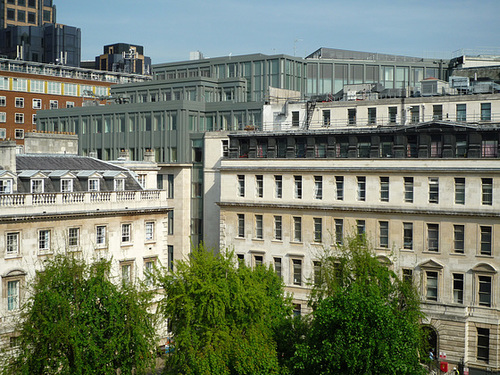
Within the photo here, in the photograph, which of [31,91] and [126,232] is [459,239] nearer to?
[126,232]

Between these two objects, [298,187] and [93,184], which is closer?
[93,184]

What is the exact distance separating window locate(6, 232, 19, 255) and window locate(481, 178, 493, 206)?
39.5 metres

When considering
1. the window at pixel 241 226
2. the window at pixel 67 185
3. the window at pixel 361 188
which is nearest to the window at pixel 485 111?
the window at pixel 361 188

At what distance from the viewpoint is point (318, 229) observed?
7500 cm

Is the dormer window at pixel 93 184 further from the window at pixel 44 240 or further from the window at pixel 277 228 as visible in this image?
the window at pixel 277 228

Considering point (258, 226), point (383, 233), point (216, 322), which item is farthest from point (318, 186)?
point (216, 322)

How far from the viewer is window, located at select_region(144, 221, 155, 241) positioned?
6919cm

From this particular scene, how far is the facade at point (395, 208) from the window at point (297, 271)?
101 mm

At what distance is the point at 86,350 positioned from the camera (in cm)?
4588

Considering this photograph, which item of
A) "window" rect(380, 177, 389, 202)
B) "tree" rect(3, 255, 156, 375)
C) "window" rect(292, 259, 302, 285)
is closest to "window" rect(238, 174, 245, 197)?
"window" rect(292, 259, 302, 285)

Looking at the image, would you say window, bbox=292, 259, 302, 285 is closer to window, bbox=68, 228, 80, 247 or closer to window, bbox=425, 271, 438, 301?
window, bbox=425, 271, 438, 301

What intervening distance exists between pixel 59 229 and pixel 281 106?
35.0m

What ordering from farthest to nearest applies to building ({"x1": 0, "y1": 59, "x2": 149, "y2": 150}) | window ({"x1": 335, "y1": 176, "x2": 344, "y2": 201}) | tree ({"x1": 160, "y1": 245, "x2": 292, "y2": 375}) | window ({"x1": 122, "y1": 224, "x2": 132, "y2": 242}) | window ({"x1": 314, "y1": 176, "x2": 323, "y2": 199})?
building ({"x1": 0, "y1": 59, "x2": 149, "y2": 150}) < window ({"x1": 314, "y1": 176, "x2": 323, "y2": 199}) < window ({"x1": 335, "y1": 176, "x2": 344, "y2": 201}) < window ({"x1": 122, "y1": 224, "x2": 132, "y2": 242}) < tree ({"x1": 160, "y1": 245, "x2": 292, "y2": 375})

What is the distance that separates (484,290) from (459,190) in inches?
358
